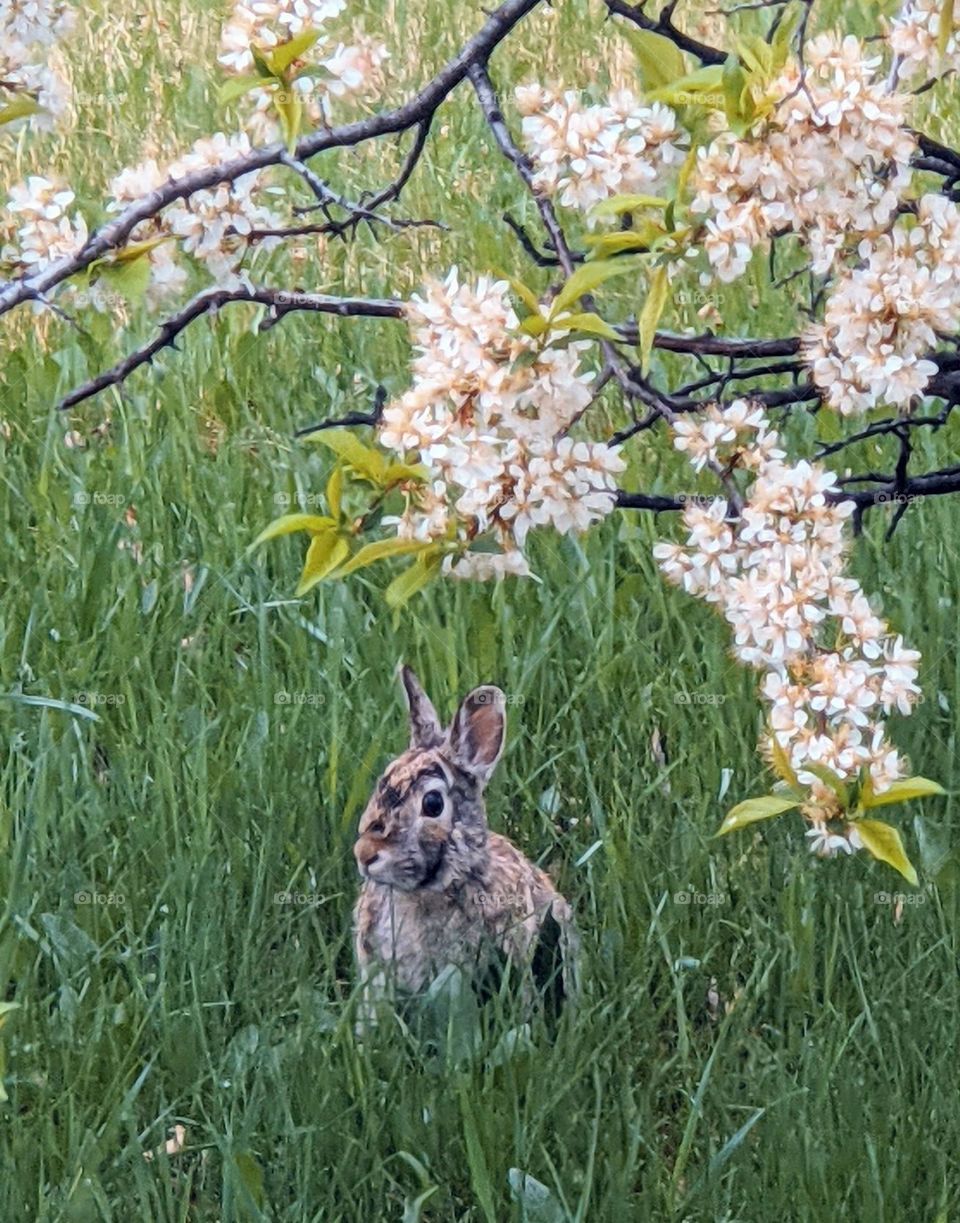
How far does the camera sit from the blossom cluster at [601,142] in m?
2.07

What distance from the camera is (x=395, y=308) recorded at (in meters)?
2.22

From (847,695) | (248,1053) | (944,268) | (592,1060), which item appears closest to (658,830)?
(592,1060)

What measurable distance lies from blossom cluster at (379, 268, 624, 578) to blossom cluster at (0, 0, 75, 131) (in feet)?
2.43

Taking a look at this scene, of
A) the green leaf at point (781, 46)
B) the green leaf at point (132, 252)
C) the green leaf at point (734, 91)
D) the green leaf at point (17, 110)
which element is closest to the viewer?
the green leaf at point (734, 91)

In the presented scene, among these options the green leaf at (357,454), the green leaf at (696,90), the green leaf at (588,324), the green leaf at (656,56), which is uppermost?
the green leaf at (656,56)

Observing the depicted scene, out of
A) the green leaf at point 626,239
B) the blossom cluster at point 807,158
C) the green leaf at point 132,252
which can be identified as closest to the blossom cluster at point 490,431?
the green leaf at point 626,239

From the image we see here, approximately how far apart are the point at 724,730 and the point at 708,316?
157 cm

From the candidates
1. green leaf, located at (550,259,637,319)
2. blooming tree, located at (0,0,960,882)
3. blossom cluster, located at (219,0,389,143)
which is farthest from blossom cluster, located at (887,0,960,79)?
blossom cluster, located at (219,0,389,143)

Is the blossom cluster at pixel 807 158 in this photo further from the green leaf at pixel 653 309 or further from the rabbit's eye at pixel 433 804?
the rabbit's eye at pixel 433 804

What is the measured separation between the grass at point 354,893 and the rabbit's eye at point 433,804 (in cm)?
26

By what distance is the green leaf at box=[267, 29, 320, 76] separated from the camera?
1.99 metres

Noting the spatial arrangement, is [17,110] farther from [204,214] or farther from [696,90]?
[696,90]

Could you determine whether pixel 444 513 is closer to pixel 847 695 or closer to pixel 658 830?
pixel 847 695

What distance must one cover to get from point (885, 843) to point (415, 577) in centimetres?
59
